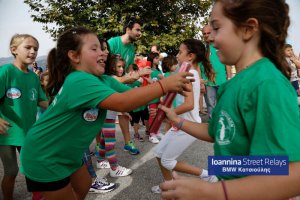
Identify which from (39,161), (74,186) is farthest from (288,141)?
(74,186)

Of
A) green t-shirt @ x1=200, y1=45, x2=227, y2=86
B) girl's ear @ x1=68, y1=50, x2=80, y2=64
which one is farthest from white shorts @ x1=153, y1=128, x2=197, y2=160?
green t-shirt @ x1=200, y1=45, x2=227, y2=86

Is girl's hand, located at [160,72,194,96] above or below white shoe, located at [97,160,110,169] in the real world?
above

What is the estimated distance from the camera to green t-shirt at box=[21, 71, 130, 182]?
5.96 ft

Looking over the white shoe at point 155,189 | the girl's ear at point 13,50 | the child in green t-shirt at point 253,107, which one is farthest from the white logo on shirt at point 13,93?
the child in green t-shirt at point 253,107

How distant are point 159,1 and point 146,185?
15.7 m

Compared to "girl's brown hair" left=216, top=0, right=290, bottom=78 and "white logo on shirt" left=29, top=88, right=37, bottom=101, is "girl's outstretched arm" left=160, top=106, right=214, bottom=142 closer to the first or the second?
"girl's brown hair" left=216, top=0, right=290, bottom=78

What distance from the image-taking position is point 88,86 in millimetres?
1747

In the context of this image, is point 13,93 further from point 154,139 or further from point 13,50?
point 154,139

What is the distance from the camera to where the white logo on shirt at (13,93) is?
2.89 m

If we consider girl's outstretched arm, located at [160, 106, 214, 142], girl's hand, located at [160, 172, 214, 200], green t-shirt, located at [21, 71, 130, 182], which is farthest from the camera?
green t-shirt, located at [21, 71, 130, 182]

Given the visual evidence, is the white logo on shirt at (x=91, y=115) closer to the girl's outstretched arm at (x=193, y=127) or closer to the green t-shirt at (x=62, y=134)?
the green t-shirt at (x=62, y=134)

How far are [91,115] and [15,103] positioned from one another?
4.52ft

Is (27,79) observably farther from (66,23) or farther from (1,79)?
(66,23)

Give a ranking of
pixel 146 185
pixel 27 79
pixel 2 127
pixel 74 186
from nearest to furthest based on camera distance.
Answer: pixel 74 186 < pixel 2 127 < pixel 27 79 < pixel 146 185
